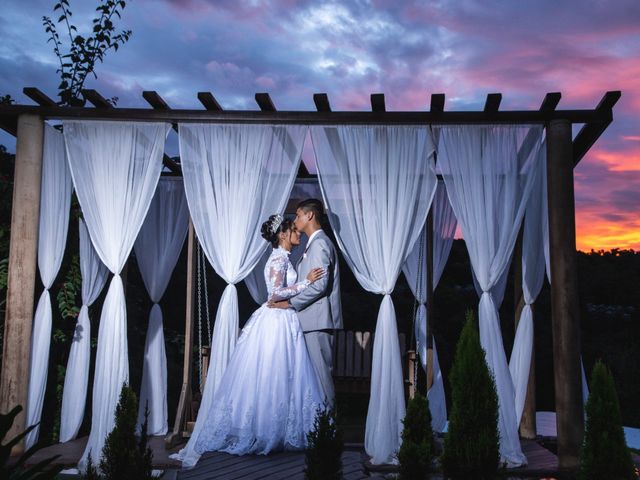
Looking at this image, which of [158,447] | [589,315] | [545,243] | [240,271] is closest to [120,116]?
[240,271]

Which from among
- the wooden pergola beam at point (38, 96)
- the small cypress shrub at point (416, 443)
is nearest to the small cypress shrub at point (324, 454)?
the small cypress shrub at point (416, 443)

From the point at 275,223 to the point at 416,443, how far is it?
2424 mm

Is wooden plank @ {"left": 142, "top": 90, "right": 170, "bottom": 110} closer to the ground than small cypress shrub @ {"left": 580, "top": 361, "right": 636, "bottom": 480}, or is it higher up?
higher up

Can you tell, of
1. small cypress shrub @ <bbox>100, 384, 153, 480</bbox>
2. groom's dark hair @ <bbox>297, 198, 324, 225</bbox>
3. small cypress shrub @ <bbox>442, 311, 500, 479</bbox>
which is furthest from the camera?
groom's dark hair @ <bbox>297, 198, 324, 225</bbox>

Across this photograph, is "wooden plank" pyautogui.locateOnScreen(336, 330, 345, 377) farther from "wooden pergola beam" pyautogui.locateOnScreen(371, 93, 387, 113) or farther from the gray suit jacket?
"wooden pergola beam" pyautogui.locateOnScreen(371, 93, 387, 113)

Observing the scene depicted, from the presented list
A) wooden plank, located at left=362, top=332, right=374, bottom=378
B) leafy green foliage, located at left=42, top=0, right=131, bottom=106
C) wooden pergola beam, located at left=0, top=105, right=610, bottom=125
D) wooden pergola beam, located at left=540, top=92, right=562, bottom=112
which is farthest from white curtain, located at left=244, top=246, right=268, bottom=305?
wooden pergola beam, located at left=540, top=92, right=562, bottom=112

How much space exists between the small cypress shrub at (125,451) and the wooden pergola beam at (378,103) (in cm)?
310

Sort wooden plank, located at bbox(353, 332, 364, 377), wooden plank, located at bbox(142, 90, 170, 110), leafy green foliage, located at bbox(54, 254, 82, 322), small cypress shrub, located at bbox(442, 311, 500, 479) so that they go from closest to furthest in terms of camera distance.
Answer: small cypress shrub, located at bbox(442, 311, 500, 479)
wooden plank, located at bbox(142, 90, 170, 110)
leafy green foliage, located at bbox(54, 254, 82, 322)
wooden plank, located at bbox(353, 332, 364, 377)

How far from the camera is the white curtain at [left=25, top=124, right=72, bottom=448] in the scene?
5.65 m

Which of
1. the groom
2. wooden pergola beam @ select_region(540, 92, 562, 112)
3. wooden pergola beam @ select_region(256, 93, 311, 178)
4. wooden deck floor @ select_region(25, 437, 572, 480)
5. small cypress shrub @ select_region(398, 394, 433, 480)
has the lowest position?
wooden deck floor @ select_region(25, 437, 572, 480)

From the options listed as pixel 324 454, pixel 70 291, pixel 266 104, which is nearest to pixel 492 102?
pixel 266 104

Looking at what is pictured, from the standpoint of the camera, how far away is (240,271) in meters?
5.76

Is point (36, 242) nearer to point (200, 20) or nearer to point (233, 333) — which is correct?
point (233, 333)

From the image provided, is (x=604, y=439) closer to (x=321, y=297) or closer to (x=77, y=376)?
(x=321, y=297)
